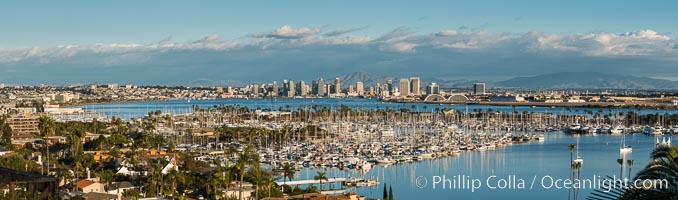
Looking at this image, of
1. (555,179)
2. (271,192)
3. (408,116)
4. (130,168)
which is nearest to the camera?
(271,192)

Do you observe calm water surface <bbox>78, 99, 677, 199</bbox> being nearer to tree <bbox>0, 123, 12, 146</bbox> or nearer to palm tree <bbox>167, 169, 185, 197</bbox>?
palm tree <bbox>167, 169, 185, 197</bbox>

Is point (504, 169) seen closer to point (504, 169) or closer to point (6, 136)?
point (504, 169)

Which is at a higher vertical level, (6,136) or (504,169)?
(6,136)

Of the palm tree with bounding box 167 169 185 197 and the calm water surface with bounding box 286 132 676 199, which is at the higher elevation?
the palm tree with bounding box 167 169 185 197

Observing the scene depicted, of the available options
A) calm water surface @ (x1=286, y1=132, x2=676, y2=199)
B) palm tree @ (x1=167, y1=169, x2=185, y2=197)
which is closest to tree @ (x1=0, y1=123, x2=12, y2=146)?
calm water surface @ (x1=286, y1=132, x2=676, y2=199)

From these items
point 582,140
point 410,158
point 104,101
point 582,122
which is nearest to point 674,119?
point 582,122

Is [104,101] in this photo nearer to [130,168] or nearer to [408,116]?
[408,116]

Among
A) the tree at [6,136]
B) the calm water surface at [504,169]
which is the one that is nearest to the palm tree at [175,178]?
the calm water surface at [504,169]

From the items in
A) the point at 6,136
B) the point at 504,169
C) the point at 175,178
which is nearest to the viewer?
the point at 175,178

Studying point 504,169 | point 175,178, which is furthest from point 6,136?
point 504,169

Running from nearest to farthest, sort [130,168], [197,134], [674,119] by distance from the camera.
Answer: [130,168] < [197,134] < [674,119]

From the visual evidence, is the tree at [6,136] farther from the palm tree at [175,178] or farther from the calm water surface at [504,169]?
the palm tree at [175,178]
